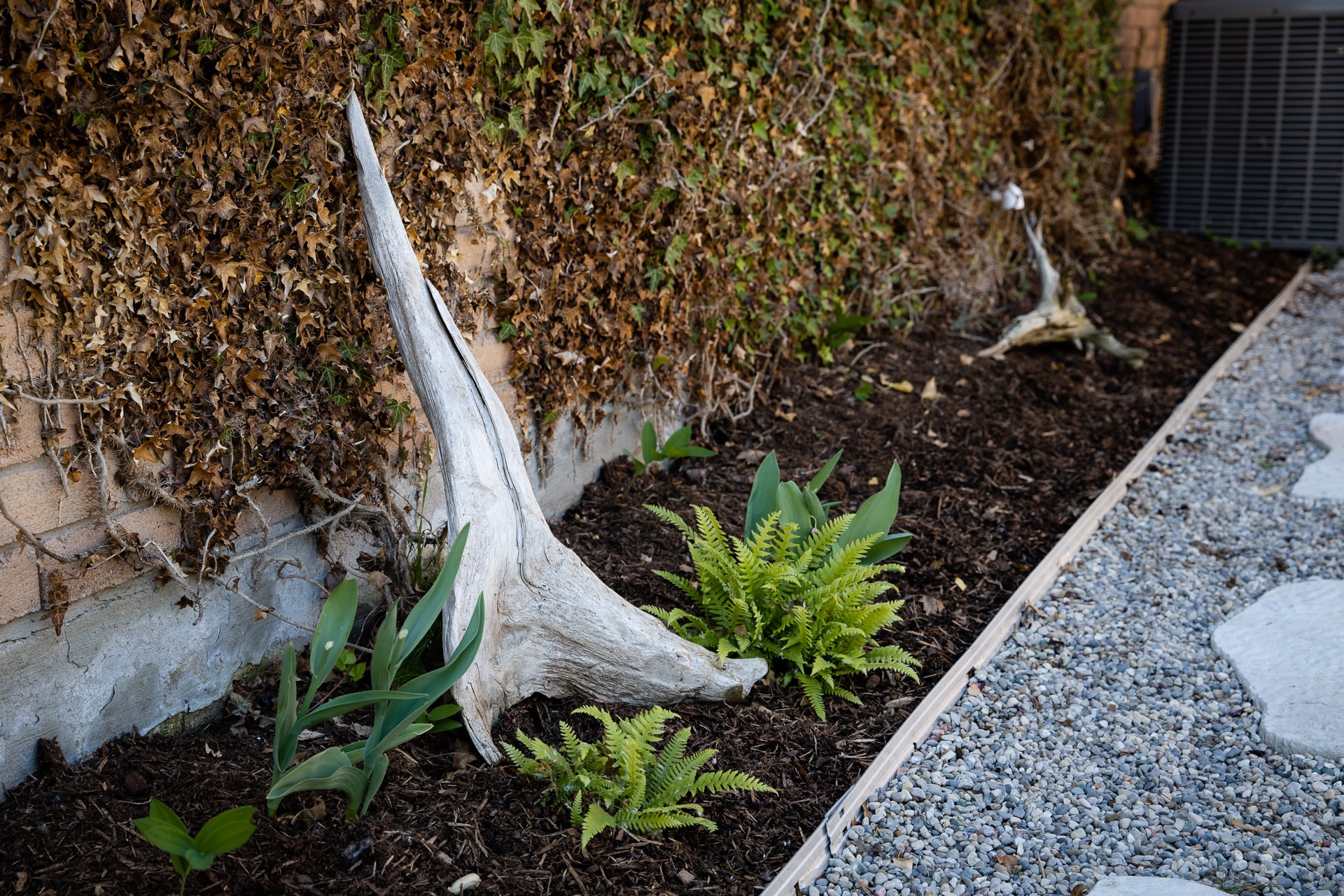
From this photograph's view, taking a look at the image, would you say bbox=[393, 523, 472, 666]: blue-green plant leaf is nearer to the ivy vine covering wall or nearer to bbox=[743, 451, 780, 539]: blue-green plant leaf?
the ivy vine covering wall

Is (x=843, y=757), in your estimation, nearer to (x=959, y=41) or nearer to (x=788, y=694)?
(x=788, y=694)

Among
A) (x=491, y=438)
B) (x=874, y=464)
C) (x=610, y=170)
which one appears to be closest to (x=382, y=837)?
(x=491, y=438)

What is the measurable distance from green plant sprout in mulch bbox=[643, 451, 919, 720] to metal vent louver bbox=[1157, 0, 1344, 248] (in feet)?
20.6

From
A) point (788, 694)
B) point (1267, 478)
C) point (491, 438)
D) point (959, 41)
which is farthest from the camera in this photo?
point (959, 41)

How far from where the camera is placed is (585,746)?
215 cm

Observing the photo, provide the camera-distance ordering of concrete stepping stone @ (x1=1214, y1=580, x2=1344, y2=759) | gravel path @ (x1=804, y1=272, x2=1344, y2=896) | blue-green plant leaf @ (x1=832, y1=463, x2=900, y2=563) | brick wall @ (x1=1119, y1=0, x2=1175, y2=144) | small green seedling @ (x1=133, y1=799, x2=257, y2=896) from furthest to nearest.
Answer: brick wall @ (x1=1119, y1=0, x2=1175, y2=144), blue-green plant leaf @ (x1=832, y1=463, x2=900, y2=563), concrete stepping stone @ (x1=1214, y1=580, x2=1344, y2=759), gravel path @ (x1=804, y1=272, x2=1344, y2=896), small green seedling @ (x1=133, y1=799, x2=257, y2=896)

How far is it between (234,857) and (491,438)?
3.39 feet

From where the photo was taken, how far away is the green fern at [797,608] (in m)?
2.63

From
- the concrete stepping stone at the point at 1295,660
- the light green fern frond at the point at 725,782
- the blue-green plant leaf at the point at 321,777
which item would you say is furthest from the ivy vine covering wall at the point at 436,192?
the concrete stepping stone at the point at 1295,660

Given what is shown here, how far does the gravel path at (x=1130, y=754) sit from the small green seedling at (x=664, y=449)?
48.0 inches

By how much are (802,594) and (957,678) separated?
48 cm

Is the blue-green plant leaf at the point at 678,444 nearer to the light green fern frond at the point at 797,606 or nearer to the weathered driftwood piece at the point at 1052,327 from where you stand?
the light green fern frond at the point at 797,606

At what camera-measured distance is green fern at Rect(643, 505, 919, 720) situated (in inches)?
104

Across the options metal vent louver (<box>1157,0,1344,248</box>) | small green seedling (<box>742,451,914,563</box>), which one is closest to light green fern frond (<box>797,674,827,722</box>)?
small green seedling (<box>742,451,914,563</box>)
